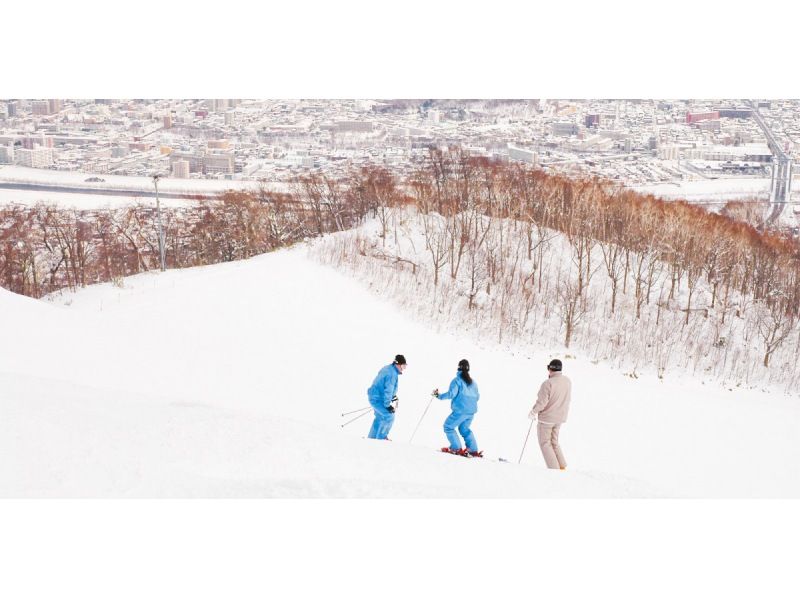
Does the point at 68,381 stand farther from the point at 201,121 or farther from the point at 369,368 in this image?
the point at 201,121

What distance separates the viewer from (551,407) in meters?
5.66

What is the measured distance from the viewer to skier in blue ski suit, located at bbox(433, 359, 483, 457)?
19.1 ft

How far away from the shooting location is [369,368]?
898cm

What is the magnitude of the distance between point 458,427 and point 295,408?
2100 millimetres

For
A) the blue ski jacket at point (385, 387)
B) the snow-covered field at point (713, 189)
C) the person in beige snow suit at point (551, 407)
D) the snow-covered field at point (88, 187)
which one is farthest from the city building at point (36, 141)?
the snow-covered field at point (713, 189)

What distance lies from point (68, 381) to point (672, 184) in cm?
1980

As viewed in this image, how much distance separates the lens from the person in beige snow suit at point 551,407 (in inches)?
221

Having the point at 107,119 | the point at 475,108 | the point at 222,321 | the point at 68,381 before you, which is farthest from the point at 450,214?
the point at 68,381

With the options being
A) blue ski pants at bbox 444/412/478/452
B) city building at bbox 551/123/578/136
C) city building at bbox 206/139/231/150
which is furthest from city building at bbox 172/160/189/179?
blue ski pants at bbox 444/412/478/452

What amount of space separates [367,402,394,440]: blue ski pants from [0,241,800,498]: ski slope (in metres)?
0.18

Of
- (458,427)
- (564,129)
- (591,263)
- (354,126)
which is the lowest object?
(591,263)

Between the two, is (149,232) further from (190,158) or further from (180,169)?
(190,158)

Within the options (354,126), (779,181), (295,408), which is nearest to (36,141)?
(354,126)

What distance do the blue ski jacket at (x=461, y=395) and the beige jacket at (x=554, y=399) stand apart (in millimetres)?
544
